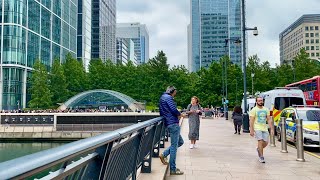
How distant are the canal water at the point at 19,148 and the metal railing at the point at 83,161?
28.8m

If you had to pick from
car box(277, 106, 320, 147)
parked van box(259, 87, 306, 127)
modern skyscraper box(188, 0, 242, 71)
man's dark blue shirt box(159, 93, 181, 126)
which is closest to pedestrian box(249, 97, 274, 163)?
man's dark blue shirt box(159, 93, 181, 126)

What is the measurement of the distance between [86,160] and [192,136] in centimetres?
1015

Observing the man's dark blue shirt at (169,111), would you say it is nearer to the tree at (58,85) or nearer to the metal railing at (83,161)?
the metal railing at (83,161)

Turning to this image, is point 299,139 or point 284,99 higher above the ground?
point 284,99

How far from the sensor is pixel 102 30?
130 m

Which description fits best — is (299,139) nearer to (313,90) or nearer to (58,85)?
(313,90)

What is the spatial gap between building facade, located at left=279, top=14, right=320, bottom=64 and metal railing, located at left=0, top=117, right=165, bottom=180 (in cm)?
13213

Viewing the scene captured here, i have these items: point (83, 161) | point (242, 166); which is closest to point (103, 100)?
point (242, 166)

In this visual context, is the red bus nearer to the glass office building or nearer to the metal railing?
the metal railing

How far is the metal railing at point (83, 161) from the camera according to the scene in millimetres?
1480

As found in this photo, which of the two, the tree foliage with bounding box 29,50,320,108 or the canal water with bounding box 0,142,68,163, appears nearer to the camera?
the canal water with bounding box 0,142,68,163

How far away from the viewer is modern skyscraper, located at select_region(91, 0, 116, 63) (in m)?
127

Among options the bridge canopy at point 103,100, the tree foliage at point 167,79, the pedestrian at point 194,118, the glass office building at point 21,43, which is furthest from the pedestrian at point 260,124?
the glass office building at point 21,43

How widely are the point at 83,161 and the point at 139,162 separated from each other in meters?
3.60
